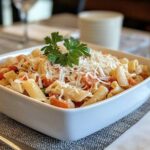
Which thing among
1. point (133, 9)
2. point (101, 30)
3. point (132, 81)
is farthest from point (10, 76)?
point (133, 9)

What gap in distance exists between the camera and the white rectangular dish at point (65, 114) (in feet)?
1.53

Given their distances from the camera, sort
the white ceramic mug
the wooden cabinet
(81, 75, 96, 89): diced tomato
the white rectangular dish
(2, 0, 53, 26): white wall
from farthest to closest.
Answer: (2, 0, 53, 26): white wall
the wooden cabinet
the white ceramic mug
(81, 75, 96, 89): diced tomato
the white rectangular dish

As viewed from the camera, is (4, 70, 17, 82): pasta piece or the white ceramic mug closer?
(4, 70, 17, 82): pasta piece

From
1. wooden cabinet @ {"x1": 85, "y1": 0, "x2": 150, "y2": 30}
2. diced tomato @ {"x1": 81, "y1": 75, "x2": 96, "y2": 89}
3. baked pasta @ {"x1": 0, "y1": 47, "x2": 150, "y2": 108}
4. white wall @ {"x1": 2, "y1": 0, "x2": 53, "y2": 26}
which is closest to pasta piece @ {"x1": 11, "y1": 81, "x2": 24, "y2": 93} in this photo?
baked pasta @ {"x1": 0, "y1": 47, "x2": 150, "y2": 108}

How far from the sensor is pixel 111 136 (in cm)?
54

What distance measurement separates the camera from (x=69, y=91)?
531mm

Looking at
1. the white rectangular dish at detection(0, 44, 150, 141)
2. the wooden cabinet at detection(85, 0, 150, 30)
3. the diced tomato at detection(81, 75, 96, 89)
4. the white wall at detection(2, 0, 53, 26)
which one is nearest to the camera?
the white rectangular dish at detection(0, 44, 150, 141)

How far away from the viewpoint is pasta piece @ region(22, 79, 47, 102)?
1.73 feet

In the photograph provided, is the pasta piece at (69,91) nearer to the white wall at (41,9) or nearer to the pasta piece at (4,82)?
the pasta piece at (4,82)

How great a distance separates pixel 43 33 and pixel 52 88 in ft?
2.35

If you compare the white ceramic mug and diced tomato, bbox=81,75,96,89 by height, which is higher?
diced tomato, bbox=81,75,96,89

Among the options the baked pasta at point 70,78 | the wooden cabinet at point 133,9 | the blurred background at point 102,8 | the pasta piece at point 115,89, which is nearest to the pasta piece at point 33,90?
the baked pasta at point 70,78

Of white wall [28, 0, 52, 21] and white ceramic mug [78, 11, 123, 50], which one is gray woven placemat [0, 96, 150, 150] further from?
white wall [28, 0, 52, 21]

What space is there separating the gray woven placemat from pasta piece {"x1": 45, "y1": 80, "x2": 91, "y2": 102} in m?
0.07
